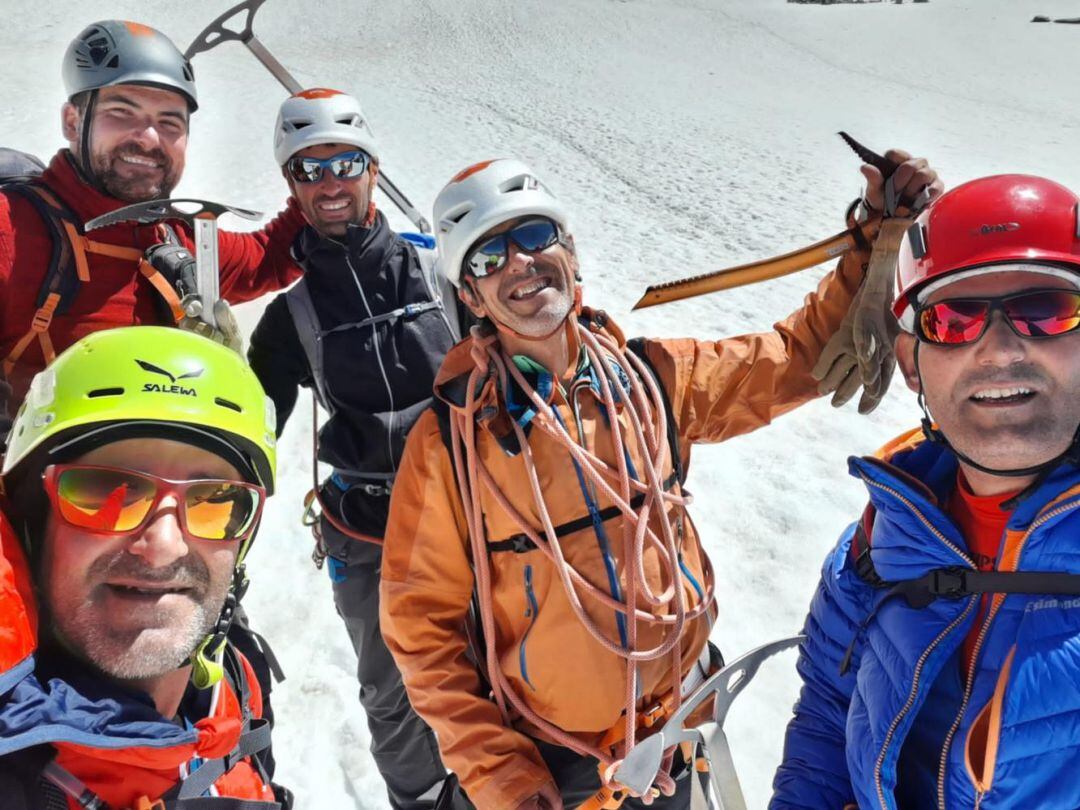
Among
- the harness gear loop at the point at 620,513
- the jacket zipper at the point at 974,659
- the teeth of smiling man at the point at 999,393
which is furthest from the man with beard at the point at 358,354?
the jacket zipper at the point at 974,659

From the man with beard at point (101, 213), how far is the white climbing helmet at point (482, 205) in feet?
3.36

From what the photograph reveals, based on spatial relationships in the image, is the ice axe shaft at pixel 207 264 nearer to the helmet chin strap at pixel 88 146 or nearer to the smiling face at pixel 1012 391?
the helmet chin strap at pixel 88 146

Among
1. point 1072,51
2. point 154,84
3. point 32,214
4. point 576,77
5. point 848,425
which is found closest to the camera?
point 32,214

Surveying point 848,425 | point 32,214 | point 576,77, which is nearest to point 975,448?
point 32,214

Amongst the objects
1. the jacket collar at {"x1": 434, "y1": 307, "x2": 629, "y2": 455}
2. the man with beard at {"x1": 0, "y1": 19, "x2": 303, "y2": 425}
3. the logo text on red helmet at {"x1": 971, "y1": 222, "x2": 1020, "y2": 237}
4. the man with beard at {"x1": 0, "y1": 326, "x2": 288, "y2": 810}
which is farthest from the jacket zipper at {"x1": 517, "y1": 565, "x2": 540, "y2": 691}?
the man with beard at {"x1": 0, "y1": 19, "x2": 303, "y2": 425}

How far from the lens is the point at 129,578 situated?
1664mm

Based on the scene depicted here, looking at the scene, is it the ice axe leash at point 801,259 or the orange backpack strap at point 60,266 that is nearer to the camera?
the ice axe leash at point 801,259

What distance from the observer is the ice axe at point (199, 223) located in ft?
9.29

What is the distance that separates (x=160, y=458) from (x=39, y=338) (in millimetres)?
1265

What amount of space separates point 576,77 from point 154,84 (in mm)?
21782

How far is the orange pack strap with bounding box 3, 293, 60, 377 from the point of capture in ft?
8.80

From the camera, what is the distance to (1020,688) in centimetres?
150

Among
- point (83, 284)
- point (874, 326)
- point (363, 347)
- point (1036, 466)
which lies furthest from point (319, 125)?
point (1036, 466)

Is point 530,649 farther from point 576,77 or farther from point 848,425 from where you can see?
point 576,77
